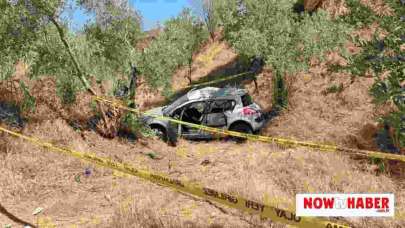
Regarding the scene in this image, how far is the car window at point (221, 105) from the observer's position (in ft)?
42.1

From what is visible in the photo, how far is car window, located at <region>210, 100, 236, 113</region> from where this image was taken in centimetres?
1284

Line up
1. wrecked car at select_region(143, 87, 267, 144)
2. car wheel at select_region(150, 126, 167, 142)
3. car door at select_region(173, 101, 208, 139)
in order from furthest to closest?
car door at select_region(173, 101, 208, 139) < wrecked car at select_region(143, 87, 267, 144) < car wheel at select_region(150, 126, 167, 142)

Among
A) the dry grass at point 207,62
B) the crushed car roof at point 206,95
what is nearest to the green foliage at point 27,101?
the crushed car roof at point 206,95

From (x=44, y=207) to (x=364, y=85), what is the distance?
1378 cm

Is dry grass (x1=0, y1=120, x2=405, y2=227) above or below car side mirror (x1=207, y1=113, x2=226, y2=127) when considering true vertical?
below

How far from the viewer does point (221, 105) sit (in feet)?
42.4

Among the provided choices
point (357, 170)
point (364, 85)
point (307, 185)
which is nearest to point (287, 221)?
point (307, 185)

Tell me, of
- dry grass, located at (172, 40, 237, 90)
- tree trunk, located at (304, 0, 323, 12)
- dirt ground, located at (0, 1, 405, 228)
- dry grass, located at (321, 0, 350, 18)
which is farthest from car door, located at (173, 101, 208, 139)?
dry grass, located at (172, 40, 237, 90)

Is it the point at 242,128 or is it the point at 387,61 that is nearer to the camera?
the point at 387,61

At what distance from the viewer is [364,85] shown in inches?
658

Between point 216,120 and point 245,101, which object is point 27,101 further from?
point 245,101

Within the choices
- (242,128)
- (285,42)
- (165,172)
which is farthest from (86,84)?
(285,42)

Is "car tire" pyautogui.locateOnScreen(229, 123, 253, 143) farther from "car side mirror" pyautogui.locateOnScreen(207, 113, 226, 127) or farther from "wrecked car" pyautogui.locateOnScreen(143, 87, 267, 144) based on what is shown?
"car side mirror" pyautogui.locateOnScreen(207, 113, 226, 127)

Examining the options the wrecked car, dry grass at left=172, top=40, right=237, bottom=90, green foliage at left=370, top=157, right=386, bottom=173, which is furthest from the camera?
dry grass at left=172, top=40, right=237, bottom=90
